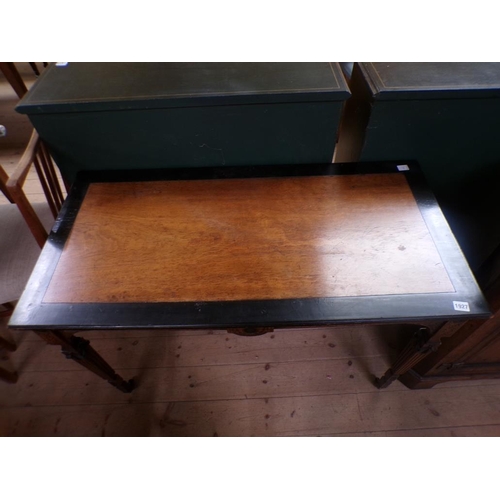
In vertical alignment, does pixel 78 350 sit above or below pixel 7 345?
above

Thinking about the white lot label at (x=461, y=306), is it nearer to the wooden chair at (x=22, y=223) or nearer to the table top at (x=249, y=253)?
the table top at (x=249, y=253)

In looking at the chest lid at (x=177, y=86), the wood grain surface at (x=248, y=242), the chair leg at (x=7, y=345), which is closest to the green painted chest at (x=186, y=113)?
the chest lid at (x=177, y=86)

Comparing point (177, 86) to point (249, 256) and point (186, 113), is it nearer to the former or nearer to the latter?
point (186, 113)

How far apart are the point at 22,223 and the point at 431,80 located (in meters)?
1.60

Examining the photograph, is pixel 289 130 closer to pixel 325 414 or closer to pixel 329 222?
pixel 329 222

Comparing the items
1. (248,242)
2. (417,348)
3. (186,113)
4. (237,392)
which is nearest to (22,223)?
(186,113)

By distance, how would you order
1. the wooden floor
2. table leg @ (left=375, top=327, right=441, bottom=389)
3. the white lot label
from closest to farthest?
the white lot label, table leg @ (left=375, top=327, right=441, bottom=389), the wooden floor

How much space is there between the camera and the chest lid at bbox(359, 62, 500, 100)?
1.02 m

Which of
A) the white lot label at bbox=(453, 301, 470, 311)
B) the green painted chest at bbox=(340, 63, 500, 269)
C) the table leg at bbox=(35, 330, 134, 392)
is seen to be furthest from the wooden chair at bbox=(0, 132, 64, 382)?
the white lot label at bbox=(453, 301, 470, 311)

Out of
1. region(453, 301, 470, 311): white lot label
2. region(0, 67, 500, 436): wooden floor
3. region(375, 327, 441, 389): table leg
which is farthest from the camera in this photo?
region(0, 67, 500, 436): wooden floor

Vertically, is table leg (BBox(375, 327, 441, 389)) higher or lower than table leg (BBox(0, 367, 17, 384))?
higher

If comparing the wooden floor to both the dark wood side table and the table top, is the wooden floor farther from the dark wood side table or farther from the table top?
the table top

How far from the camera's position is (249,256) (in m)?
0.92

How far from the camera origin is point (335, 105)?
105 cm
